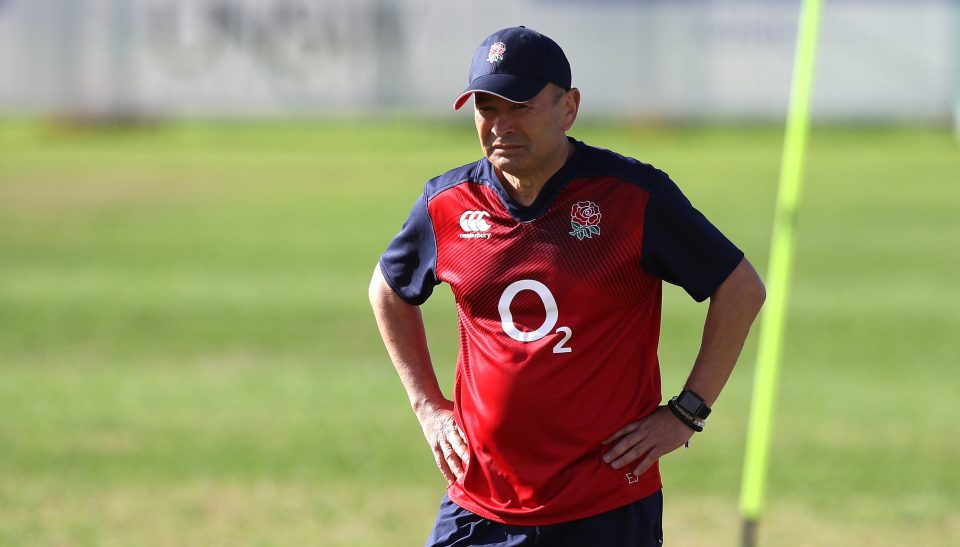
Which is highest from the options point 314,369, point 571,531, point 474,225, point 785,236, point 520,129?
point 520,129

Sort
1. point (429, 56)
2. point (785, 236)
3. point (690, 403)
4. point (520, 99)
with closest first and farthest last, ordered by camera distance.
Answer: point (520, 99) → point (690, 403) → point (785, 236) → point (429, 56)

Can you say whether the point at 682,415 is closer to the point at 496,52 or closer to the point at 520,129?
the point at 520,129

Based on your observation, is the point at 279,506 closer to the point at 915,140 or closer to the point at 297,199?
the point at 297,199

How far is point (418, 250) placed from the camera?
191 inches

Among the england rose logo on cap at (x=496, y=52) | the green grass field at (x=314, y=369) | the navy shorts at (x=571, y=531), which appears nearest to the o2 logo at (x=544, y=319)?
the navy shorts at (x=571, y=531)

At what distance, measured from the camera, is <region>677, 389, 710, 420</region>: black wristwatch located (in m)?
4.75

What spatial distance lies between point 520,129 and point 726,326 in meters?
0.91

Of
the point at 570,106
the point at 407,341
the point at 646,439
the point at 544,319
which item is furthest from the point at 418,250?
the point at 646,439

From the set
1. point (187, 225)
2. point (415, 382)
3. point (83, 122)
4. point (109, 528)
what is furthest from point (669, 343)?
point (83, 122)

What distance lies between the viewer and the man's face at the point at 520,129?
176 inches

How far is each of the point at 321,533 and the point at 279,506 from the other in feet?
1.87

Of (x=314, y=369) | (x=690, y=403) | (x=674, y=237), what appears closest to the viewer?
(x=674, y=237)

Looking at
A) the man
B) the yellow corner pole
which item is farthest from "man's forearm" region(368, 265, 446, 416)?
the yellow corner pole

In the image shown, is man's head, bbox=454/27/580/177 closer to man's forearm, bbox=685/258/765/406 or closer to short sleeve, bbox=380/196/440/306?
short sleeve, bbox=380/196/440/306
